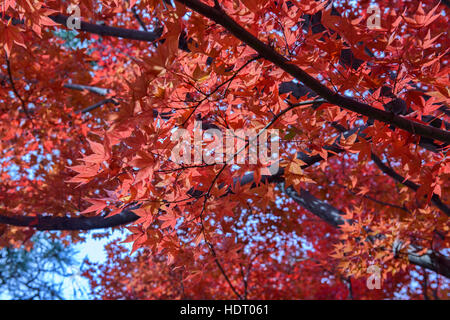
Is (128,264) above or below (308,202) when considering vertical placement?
below

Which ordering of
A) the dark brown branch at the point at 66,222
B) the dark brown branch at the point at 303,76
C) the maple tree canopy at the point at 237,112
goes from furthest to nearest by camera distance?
1. the dark brown branch at the point at 66,222
2. the maple tree canopy at the point at 237,112
3. the dark brown branch at the point at 303,76

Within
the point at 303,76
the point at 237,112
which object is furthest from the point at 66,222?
the point at 303,76

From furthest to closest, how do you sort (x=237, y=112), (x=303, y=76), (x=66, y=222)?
(x=66, y=222), (x=237, y=112), (x=303, y=76)

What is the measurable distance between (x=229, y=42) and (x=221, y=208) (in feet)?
2.74

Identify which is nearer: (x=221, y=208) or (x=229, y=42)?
(x=229, y=42)

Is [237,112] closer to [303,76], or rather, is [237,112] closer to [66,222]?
[303,76]

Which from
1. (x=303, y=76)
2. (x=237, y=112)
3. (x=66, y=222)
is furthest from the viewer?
(x=66, y=222)

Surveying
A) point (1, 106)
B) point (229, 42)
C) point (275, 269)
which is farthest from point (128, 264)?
point (229, 42)

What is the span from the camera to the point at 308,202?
4602mm

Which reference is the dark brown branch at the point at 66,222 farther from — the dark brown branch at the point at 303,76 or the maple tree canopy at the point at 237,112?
the dark brown branch at the point at 303,76

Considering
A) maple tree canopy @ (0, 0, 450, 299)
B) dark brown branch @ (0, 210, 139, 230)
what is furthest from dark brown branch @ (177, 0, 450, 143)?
dark brown branch @ (0, 210, 139, 230)

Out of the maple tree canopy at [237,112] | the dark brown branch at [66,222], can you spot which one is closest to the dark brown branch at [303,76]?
the maple tree canopy at [237,112]

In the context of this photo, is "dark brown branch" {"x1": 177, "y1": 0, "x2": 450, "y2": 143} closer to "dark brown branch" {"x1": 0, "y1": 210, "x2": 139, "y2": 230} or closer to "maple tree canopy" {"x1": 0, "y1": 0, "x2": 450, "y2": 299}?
"maple tree canopy" {"x1": 0, "y1": 0, "x2": 450, "y2": 299}
